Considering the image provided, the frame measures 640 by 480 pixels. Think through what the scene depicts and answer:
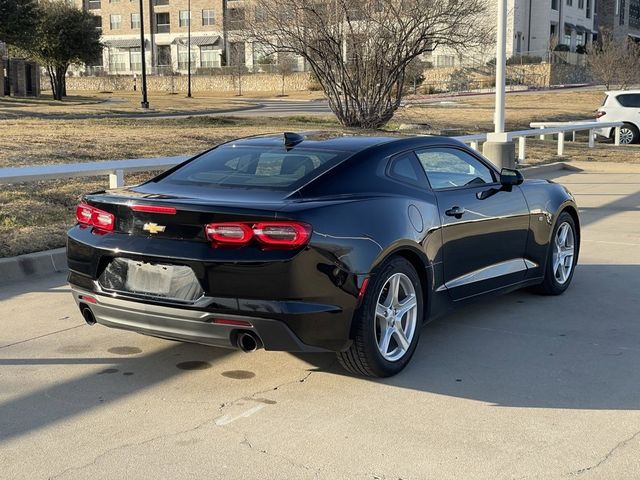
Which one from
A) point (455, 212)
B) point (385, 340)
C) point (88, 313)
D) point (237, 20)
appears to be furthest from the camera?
point (237, 20)

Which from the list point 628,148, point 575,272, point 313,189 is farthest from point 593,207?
point 628,148

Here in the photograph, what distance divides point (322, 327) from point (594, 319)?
2841mm

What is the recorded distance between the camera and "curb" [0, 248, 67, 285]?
7855 mm

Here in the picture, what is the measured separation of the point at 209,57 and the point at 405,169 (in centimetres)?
8735

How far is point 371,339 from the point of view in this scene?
4938mm

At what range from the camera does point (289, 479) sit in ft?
12.4

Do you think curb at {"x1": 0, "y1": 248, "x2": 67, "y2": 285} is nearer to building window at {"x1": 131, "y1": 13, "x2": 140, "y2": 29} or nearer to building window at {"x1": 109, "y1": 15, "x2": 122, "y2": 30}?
building window at {"x1": 131, "y1": 13, "x2": 140, "y2": 29}

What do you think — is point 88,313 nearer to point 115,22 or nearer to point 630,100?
point 630,100

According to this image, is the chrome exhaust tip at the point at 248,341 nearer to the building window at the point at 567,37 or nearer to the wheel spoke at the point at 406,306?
the wheel spoke at the point at 406,306

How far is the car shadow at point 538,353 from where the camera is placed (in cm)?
495

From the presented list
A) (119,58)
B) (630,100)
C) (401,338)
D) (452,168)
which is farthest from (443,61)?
(401,338)

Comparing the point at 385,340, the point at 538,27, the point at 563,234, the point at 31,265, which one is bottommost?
the point at 31,265

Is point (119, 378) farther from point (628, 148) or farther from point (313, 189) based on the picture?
point (628, 148)

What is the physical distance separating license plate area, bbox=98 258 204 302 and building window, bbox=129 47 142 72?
9090 cm
